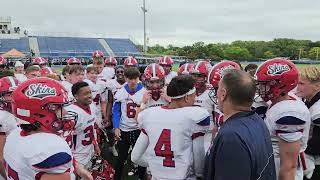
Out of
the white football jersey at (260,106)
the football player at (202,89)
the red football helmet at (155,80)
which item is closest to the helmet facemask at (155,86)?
the red football helmet at (155,80)

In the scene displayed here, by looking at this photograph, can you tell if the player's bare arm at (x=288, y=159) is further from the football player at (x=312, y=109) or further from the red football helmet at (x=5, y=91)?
the red football helmet at (x=5, y=91)

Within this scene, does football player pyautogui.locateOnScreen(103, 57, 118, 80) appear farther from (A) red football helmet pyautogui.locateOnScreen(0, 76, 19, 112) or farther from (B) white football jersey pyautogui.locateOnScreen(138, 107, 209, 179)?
(B) white football jersey pyautogui.locateOnScreen(138, 107, 209, 179)

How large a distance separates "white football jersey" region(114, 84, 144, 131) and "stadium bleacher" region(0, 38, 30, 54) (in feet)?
132

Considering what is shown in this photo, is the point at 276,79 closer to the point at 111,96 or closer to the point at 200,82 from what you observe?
the point at 200,82

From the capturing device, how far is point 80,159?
14.0 feet

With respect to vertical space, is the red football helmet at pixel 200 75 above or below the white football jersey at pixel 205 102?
above

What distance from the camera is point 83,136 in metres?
4.28

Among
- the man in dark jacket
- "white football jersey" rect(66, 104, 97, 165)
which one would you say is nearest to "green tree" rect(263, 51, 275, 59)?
"white football jersey" rect(66, 104, 97, 165)

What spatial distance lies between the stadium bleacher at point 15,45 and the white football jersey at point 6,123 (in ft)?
137

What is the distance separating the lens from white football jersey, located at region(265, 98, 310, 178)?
2744 mm

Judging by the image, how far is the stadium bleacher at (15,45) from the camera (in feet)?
142

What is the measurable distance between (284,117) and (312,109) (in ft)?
2.81

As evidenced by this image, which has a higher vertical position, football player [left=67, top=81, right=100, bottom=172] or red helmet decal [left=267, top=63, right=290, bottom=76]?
red helmet decal [left=267, top=63, right=290, bottom=76]

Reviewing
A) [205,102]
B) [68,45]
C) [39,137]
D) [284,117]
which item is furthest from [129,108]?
[68,45]
